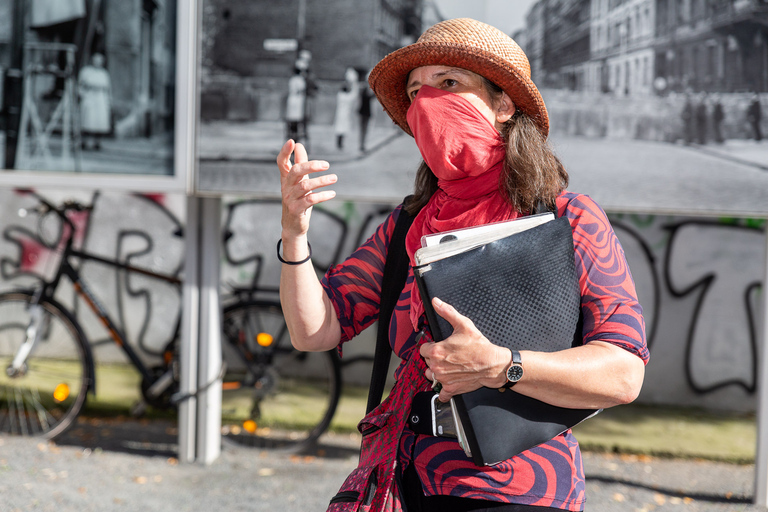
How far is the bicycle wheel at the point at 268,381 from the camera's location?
455 cm

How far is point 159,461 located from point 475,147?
3.61 m

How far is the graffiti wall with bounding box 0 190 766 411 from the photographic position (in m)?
5.43

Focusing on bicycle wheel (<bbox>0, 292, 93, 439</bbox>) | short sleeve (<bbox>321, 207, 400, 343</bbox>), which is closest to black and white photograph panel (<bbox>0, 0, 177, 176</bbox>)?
bicycle wheel (<bbox>0, 292, 93, 439</bbox>)

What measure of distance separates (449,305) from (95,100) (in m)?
3.40

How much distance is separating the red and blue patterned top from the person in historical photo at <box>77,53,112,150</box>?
3.20 meters

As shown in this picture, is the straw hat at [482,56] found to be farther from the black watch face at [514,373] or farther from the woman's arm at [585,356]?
the black watch face at [514,373]

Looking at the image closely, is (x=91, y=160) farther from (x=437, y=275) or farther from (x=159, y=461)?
(x=437, y=275)

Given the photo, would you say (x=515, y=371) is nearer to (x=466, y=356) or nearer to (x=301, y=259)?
(x=466, y=356)

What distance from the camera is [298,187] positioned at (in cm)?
150

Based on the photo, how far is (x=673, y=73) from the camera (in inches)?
141

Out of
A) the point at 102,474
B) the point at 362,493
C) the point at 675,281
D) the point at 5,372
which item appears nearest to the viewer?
the point at 362,493

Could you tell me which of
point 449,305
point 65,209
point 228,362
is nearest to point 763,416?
point 449,305

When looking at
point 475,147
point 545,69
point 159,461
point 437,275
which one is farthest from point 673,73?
point 159,461

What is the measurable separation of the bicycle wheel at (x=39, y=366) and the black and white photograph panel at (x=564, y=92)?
160 cm
